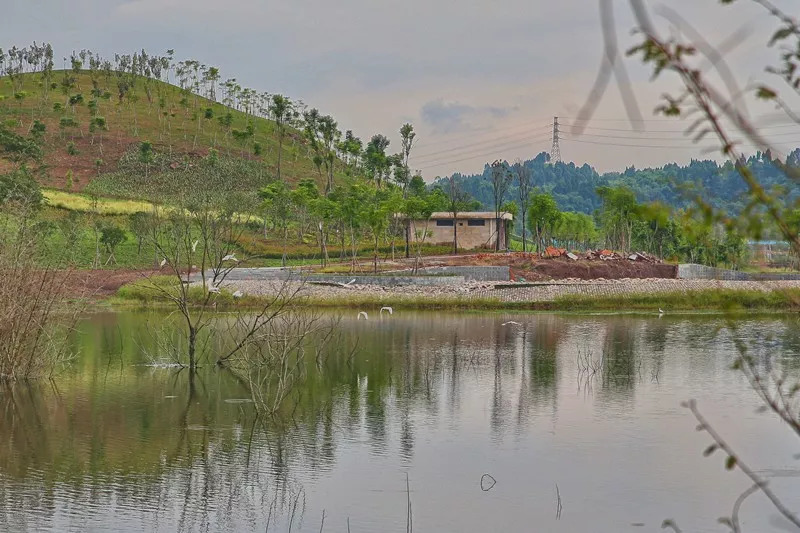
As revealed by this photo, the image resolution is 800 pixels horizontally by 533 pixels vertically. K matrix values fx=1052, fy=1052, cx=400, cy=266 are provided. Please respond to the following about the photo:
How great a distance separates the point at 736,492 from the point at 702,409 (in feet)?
21.4

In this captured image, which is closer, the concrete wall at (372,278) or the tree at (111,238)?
the concrete wall at (372,278)

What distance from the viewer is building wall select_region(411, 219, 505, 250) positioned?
3049 inches

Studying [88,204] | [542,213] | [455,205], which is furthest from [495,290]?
[88,204]

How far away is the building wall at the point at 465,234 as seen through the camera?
77456 millimetres

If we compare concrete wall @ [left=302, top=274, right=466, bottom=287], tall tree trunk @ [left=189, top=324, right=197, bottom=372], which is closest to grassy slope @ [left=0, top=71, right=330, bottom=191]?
concrete wall @ [left=302, top=274, right=466, bottom=287]

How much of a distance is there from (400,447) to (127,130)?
329 ft

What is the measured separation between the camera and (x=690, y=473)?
51.8 ft

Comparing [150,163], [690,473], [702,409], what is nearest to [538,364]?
[702,409]

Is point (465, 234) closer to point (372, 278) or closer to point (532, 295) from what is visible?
point (372, 278)

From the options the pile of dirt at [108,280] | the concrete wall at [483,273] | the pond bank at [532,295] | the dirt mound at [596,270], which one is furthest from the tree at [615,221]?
the pile of dirt at [108,280]

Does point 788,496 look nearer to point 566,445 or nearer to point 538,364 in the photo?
point 566,445

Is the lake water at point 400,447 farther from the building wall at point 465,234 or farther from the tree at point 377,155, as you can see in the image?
the tree at point 377,155

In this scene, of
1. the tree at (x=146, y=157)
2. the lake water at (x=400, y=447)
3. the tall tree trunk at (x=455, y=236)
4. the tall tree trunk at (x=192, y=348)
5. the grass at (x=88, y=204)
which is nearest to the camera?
the lake water at (x=400, y=447)

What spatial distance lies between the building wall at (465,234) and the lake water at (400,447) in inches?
1879
